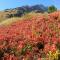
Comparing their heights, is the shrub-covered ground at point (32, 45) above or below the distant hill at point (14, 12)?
below

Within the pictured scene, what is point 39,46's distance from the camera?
15.1m

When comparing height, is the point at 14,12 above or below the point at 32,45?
above

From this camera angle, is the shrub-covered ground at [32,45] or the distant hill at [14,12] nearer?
the shrub-covered ground at [32,45]

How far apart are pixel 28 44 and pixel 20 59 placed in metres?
1.59

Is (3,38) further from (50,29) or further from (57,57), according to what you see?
(57,57)

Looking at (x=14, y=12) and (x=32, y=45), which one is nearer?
(x=32, y=45)

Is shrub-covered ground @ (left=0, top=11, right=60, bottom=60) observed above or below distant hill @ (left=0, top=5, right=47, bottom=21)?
below

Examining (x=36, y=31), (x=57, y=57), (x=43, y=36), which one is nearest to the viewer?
(x=57, y=57)

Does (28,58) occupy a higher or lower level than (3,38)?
lower

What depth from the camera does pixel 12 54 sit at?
1435cm

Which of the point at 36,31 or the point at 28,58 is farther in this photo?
the point at 36,31

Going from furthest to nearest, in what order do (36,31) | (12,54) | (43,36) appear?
(36,31) → (43,36) → (12,54)

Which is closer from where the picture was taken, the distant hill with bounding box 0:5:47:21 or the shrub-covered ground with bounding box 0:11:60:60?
the shrub-covered ground with bounding box 0:11:60:60

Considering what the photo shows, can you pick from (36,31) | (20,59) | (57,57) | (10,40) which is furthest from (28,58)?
(36,31)
